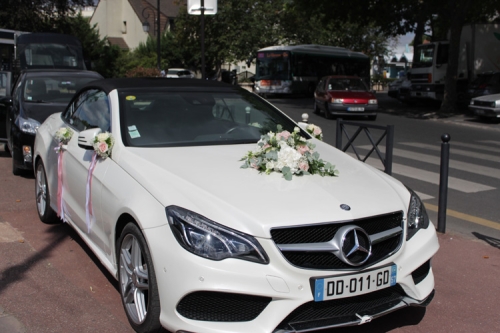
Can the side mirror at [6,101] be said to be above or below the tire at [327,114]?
above

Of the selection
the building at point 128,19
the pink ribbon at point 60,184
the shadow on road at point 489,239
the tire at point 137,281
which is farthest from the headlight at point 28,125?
the building at point 128,19

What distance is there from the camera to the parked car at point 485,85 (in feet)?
74.7

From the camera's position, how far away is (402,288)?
363 centimetres

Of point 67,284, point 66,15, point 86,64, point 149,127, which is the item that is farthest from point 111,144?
point 66,15

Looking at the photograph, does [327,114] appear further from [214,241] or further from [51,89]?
[214,241]

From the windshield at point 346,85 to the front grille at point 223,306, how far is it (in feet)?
61.6

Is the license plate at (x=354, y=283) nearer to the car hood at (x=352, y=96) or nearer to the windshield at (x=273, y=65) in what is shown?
the car hood at (x=352, y=96)

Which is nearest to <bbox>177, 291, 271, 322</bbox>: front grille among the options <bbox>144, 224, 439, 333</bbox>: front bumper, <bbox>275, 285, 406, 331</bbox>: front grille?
<bbox>144, 224, 439, 333</bbox>: front bumper

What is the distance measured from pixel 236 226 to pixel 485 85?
22109 mm

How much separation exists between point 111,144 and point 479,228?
435 cm

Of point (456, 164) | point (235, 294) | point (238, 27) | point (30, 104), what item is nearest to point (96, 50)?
point (238, 27)

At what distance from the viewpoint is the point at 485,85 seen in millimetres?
23047

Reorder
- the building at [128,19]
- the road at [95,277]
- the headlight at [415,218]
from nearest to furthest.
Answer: the headlight at [415,218] < the road at [95,277] < the building at [128,19]

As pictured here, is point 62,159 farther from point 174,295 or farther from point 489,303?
point 489,303
